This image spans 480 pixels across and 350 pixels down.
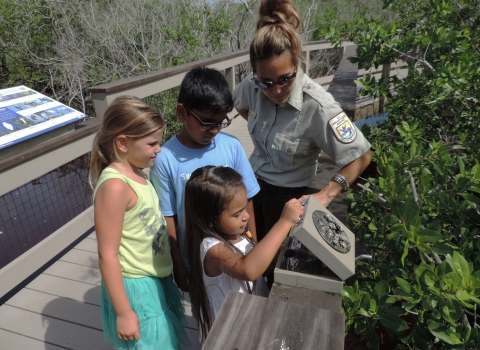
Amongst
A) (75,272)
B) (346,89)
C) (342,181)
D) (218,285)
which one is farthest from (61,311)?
(346,89)

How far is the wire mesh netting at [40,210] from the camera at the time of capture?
4645 mm

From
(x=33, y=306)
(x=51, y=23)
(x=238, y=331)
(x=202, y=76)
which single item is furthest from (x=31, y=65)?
(x=238, y=331)

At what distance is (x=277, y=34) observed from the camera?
5.47 ft

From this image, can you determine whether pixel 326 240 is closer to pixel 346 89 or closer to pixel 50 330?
pixel 50 330

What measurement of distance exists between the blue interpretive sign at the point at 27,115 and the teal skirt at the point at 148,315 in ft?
4.25

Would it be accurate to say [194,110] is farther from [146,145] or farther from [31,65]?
[31,65]

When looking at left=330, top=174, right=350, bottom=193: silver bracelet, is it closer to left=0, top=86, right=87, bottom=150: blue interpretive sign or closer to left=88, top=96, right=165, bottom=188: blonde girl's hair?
left=88, top=96, right=165, bottom=188: blonde girl's hair

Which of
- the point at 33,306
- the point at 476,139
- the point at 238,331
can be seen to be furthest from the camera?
the point at 33,306

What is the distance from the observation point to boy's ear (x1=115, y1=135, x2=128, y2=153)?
1600mm

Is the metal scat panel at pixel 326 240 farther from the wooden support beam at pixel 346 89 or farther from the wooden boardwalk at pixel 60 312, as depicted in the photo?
the wooden support beam at pixel 346 89

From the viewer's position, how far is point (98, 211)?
146cm

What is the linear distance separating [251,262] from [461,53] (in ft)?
7.21

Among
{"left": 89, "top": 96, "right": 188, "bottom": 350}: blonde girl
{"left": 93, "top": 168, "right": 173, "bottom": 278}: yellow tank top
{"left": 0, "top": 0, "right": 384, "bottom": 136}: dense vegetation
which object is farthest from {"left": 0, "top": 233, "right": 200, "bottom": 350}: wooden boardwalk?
{"left": 0, "top": 0, "right": 384, "bottom": 136}: dense vegetation

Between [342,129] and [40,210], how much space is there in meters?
4.45
